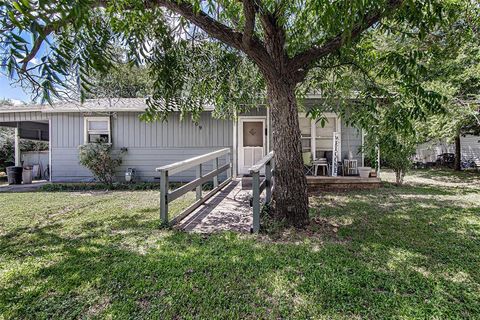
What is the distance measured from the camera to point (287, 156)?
4426 millimetres

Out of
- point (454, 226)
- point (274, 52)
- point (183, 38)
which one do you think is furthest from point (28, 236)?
point (454, 226)

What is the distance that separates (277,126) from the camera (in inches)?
175

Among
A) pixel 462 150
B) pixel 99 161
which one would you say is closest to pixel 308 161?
pixel 99 161

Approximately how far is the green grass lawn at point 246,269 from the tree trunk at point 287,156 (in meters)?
0.37

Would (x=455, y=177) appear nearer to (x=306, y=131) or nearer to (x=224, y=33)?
(x=306, y=131)

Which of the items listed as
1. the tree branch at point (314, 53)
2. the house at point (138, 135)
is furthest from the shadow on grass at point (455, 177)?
the tree branch at point (314, 53)

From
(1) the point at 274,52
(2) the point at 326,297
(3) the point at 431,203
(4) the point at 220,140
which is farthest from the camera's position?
(4) the point at 220,140

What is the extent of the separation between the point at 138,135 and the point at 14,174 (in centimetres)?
524

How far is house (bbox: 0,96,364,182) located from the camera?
9.80 m

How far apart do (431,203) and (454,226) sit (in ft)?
6.46

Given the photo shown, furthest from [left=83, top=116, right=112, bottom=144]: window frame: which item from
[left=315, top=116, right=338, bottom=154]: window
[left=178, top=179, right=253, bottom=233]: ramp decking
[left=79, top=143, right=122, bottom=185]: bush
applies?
[left=315, top=116, right=338, bottom=154]: window

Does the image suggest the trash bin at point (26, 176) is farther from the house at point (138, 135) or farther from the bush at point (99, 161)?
the bush at point (99, 161)

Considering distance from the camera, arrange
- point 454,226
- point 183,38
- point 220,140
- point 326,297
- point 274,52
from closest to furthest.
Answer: point 326,297
point 274,52
point 454,226
point 183,38
point 220,140

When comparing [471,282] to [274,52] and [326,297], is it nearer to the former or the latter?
[326,297]
